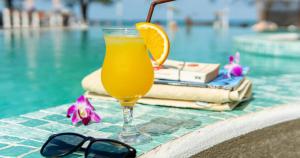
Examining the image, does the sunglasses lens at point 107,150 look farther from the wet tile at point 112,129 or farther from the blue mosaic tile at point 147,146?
the wet tile at point 112,129

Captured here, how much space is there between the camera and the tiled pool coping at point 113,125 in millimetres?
1519

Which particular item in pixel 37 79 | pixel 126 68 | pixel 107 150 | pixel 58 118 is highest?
pixel 126 68

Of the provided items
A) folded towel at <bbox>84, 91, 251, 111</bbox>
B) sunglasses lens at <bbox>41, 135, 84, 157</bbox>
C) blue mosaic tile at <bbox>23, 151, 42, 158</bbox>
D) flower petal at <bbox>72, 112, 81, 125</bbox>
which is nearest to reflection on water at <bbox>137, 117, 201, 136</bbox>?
folded towel at <bbox>84, 91, 251, 111</bbox>

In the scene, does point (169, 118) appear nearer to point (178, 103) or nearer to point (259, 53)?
point (178, 103)

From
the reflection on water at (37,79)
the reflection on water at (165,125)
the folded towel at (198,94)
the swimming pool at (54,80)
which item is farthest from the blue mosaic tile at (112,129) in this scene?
the reflection on water at (37,79)

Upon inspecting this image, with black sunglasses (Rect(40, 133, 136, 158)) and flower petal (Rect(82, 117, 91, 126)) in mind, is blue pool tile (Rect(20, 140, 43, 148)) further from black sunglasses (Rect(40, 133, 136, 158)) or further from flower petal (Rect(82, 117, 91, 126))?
flower petal (Rect(82, 117, 91, 126))

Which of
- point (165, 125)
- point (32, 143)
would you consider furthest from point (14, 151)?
point (165, 125)

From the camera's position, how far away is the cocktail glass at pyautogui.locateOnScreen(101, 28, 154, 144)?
1.41 metres

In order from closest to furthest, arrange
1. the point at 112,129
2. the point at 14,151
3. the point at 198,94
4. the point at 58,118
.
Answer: the point at 14,151 → the point at 112,129 → the point at 58,118 → the point at 198,94

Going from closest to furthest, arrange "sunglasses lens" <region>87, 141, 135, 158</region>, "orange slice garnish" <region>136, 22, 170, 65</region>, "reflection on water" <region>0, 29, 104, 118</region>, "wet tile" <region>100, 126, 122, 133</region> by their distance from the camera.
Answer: "sunglasses lens" <region>87, 141, 135, 158</region>
"orange slice garnish" <region>136, 22, 170, 65</region>
"wet tile" <region>100, 126, 122, 133</region>
"reflection on water" <region>0, 29, 104, 118</region>

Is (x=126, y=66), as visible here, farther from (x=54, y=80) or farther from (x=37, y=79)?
(x=37, y=79)

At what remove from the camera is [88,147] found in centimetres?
134

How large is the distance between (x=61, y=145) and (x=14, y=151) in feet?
0.71

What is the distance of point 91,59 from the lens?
733cm
